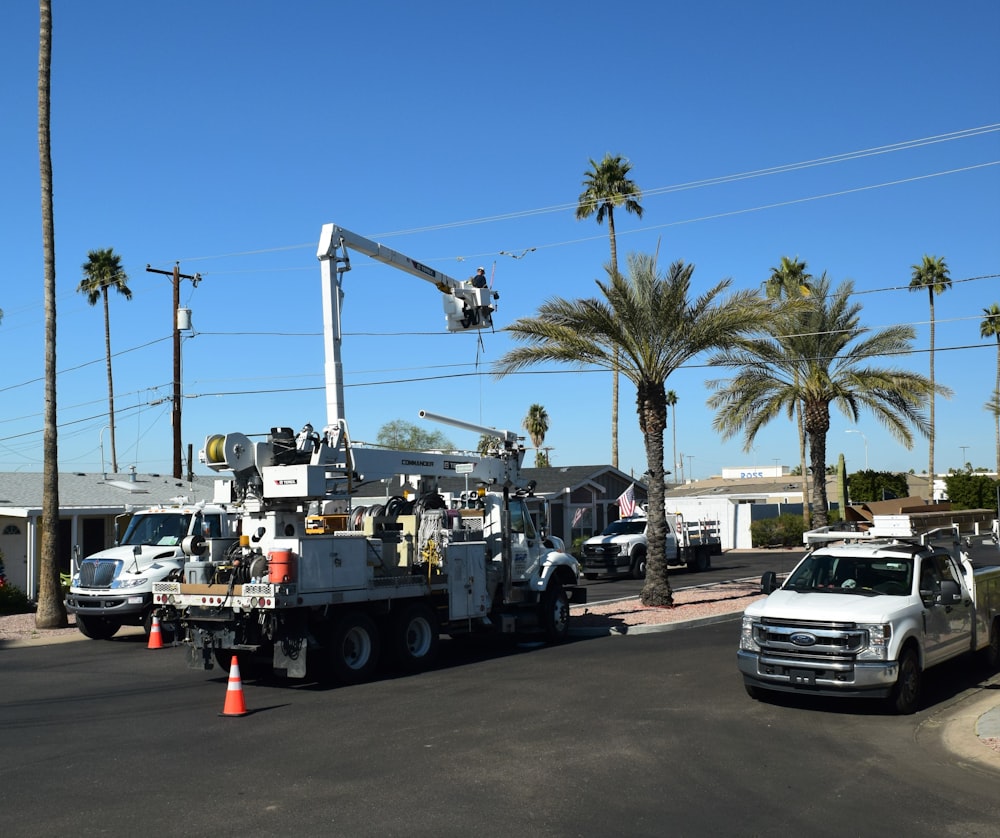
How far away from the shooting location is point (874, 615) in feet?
34.3

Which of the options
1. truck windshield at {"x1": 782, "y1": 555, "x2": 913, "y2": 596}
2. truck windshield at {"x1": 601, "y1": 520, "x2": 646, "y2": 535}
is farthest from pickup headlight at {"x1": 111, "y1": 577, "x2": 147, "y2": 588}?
truck windshield at {"x1": 601, "y1": 520, "x2": 646, "y2": 535}

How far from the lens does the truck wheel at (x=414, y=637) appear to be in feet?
46.5

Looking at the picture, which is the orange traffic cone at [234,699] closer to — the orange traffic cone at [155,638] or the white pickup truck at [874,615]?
the white pickup truck at [874,615]

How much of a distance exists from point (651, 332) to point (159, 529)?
10750mm

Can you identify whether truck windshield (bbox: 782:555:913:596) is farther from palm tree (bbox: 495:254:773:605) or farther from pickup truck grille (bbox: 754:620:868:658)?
palm tree (bbox: 495:254:773:605)

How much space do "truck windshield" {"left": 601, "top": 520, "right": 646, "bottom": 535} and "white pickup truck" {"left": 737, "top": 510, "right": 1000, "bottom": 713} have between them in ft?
67.2

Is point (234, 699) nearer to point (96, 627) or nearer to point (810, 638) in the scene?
point (810, 638)

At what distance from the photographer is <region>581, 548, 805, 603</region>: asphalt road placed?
2848 cm

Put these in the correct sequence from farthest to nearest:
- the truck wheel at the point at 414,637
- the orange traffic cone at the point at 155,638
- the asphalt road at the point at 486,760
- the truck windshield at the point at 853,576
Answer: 1. the orange traffic cone at the point at 155,638
2. the truck wheel at the point at 414,637
3. the truck windshield at the point at 853,576
4. the asphalt road at the point at 486,760

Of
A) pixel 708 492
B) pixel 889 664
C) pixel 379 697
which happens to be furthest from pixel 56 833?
pixel 708 492

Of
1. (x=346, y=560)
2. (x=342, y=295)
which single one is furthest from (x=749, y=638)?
(x=342, y=295)

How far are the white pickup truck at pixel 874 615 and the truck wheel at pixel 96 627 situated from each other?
12970 mm

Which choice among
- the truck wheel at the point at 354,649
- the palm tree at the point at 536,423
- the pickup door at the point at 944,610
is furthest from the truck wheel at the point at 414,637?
the palm tree at the point at 536,423

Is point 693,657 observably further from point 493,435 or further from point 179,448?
point 179,448
